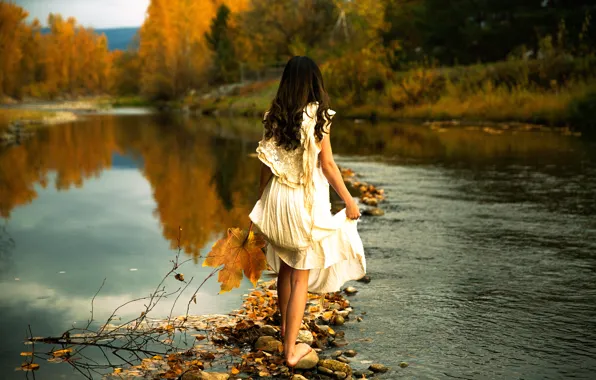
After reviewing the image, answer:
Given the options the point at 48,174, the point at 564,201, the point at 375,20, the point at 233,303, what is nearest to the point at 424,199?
the point at 564,201

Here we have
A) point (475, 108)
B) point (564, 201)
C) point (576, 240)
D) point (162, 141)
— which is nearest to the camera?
point (576, 240)

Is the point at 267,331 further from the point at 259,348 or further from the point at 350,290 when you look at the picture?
the point at 350,290

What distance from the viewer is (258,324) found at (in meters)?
5.70

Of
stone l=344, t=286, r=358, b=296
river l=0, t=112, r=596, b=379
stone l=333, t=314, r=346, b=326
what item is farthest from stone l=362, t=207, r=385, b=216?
stone l=333, t=314, r=346, b=326

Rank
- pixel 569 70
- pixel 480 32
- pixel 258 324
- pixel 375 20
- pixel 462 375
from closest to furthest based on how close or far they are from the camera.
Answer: pixel 462 375 < pixel 258 324 < pixel 569 70 < pixel 480 32 < pixel 375 20

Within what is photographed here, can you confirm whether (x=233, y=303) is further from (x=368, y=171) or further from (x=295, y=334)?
(x=368, y=171)

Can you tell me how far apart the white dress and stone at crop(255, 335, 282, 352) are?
582mm

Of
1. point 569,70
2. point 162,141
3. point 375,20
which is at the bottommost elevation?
point 162,141

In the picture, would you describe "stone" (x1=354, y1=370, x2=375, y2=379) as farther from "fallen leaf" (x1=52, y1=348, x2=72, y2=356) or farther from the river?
"fallen leaf" (x1=52, y1=348, x2=72, y2=356)

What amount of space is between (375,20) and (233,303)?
174ft

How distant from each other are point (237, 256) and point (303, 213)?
0.78m

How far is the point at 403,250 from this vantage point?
8.50 m

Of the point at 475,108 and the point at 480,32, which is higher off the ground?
the point at 480,32

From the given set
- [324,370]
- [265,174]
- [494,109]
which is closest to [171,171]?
[265,174]
